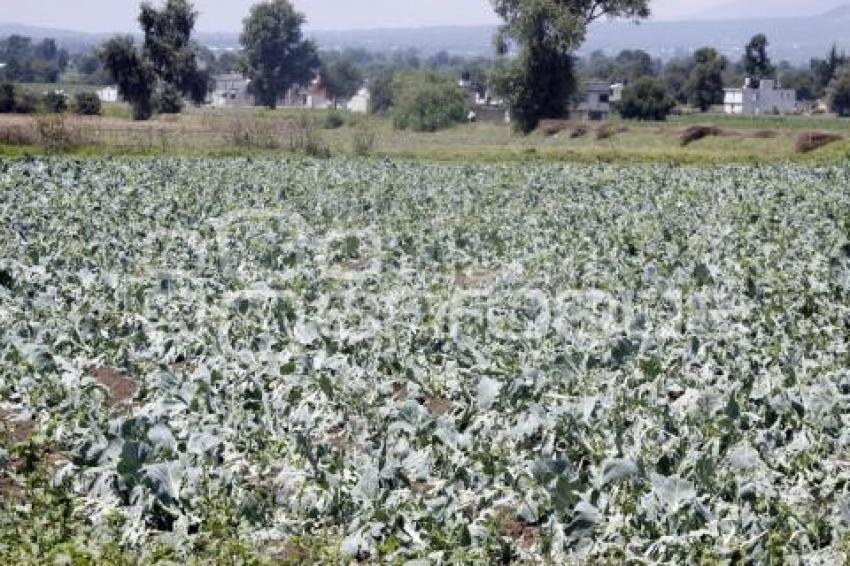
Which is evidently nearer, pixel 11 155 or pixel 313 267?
pixel 313 267

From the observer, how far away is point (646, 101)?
11262 centimetres

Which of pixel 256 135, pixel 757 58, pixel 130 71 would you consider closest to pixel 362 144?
pixel 256 135

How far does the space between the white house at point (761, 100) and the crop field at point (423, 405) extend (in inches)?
5559

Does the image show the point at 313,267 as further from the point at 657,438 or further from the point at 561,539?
the point at 561,539

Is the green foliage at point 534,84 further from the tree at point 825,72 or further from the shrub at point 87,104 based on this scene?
the tree at point 825,72

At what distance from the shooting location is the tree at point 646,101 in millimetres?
112000

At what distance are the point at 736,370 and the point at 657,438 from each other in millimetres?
1939

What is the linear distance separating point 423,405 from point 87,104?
89.5 meters

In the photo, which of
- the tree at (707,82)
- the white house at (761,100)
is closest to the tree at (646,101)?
the tree at (707,82)

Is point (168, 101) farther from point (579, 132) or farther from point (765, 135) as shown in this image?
point (765, 135)

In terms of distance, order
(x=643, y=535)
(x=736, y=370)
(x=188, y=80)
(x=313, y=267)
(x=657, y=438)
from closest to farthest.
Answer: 1. (x=643, y=535)
2. (x=657, y=438)
3. (x=736, y=370)
4. (x=313, y=267)
5. (x=188, y=80)

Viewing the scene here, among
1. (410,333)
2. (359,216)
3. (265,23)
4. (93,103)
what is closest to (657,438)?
(410,333)

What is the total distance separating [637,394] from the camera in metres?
9.99

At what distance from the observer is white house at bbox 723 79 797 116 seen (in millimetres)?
159750
